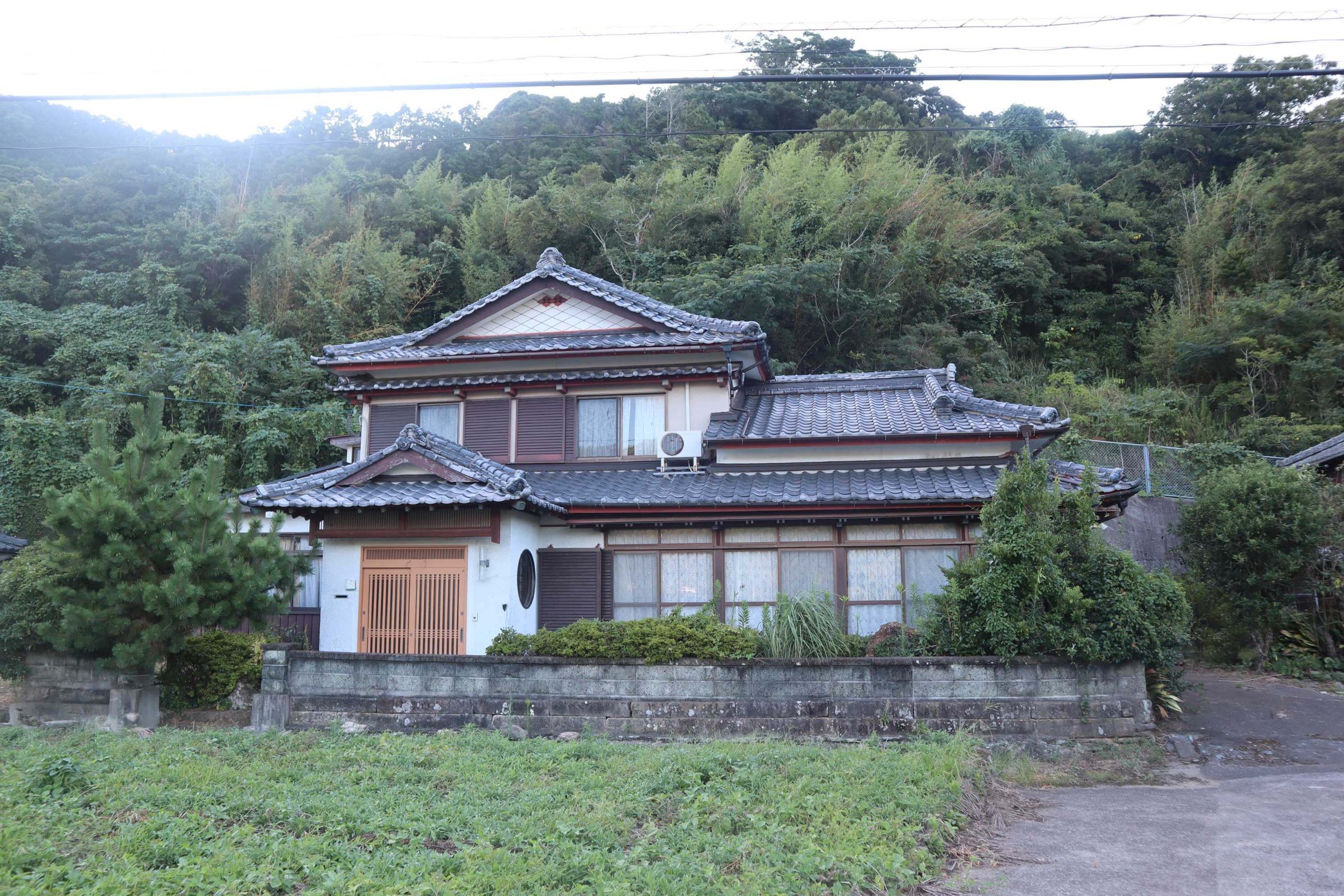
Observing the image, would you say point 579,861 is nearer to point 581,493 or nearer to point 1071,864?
point 1071,864

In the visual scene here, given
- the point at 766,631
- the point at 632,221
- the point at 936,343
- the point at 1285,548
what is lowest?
the point at 766,631

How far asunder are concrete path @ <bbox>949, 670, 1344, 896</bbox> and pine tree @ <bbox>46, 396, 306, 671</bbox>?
884 centimetres

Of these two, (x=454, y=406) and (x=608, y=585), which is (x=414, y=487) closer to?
(x=608, y=585)

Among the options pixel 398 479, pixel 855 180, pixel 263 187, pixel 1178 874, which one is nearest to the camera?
pixel 1178 874

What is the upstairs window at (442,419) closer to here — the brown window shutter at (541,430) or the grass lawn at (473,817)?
the brown window shutter at (541,430)

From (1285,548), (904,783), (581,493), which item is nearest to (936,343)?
(1285,548)

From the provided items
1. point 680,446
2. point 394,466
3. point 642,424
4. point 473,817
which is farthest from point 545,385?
point 473,817

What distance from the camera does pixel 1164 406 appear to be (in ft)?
76.7

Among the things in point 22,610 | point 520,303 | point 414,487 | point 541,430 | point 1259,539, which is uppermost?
point 520,303

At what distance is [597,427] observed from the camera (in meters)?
15.6

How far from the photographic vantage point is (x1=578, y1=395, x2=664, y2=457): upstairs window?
15.4 m

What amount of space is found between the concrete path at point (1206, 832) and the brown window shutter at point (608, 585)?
7134 mm

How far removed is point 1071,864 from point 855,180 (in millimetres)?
24711

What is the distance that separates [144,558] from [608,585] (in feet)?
20.9
